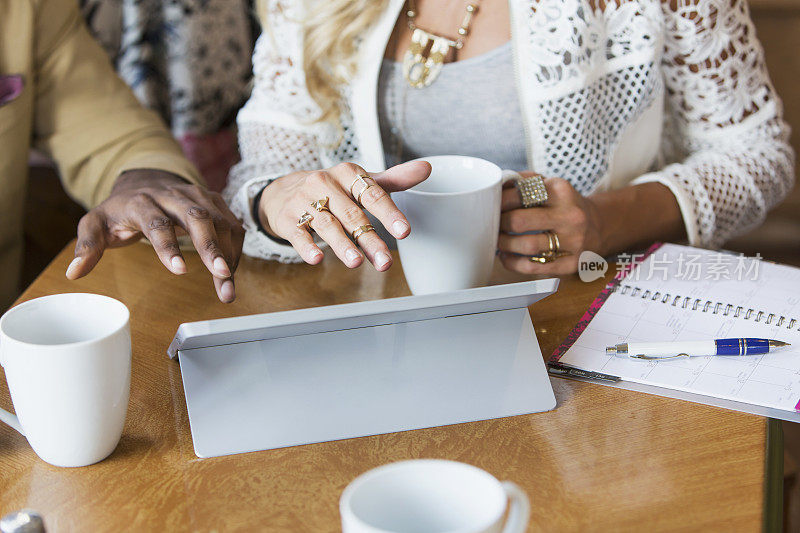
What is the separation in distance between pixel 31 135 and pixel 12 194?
0.12 metres

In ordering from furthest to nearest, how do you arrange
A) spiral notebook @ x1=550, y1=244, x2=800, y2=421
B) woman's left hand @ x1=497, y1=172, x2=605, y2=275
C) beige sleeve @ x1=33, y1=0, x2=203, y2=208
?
beige sleeve @ x1=33, y1=0, x2=203, y2=208 → woman's left hand @ x1=497, y1=172, x2=605, y2=275 → spiral notebook @ x1=550, y1=244, x2=800, y2=421

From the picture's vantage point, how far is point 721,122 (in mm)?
1164

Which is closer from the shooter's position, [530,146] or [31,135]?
[530,146]

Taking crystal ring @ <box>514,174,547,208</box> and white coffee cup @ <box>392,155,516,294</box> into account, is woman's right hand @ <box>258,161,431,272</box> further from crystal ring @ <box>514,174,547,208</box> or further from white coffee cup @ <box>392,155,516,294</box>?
crystal ring @ <box>514,174,547,208</box>

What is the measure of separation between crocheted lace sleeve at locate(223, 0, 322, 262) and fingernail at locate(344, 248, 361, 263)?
1.37 ft

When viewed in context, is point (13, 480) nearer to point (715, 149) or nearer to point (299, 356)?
point (299, 356)

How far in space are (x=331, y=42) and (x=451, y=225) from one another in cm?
48

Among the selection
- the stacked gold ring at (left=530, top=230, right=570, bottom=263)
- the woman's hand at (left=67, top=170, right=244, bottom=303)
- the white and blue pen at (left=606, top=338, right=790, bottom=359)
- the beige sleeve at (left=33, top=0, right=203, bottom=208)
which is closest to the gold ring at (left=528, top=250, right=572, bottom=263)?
the stacked gold ring at (left=530, top=230, right=570, bottom=263)

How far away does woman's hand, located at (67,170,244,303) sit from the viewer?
787mm

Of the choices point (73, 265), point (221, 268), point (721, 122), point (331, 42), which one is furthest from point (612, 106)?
point (73, 265)

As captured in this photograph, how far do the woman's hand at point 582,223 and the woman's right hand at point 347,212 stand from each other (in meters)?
0.19

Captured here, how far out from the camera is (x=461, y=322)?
71 cm

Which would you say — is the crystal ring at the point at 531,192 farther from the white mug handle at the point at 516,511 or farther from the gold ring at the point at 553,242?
the white mug handle at the point at 516,511

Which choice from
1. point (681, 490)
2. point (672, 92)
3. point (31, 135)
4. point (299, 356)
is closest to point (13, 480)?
point (299, 356)
